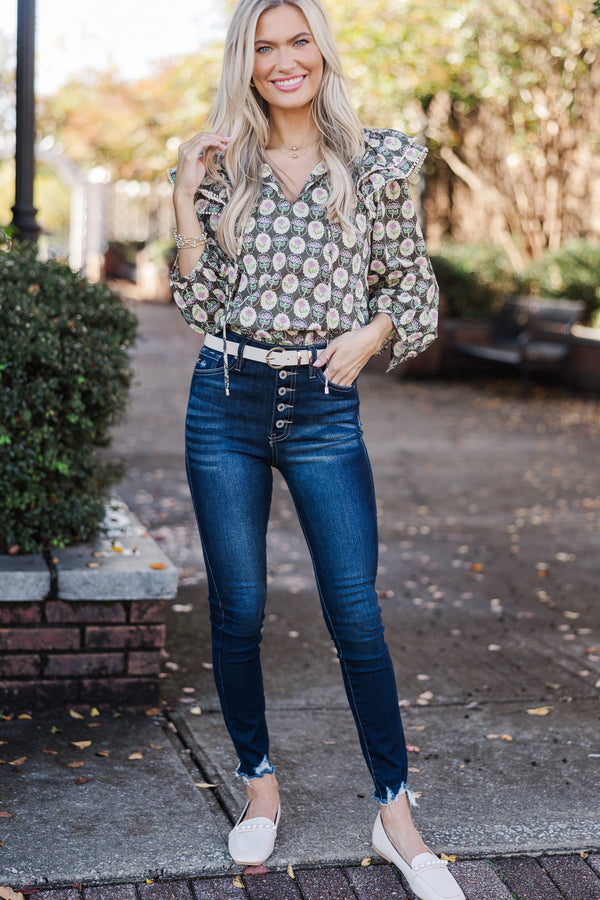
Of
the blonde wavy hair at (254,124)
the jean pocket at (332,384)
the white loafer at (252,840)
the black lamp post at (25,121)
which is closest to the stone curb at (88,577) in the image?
the white loafer at (252,840)

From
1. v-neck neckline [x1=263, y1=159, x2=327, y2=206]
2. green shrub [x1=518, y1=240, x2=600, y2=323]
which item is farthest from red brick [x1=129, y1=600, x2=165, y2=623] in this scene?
green shrub [x1=518, y1=240, x2=600, y2=323]

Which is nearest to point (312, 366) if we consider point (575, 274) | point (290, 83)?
point (290, 83)

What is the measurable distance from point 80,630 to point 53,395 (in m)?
0.74

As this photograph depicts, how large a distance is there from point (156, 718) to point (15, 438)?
987mm

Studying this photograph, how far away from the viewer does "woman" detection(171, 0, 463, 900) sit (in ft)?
8.23

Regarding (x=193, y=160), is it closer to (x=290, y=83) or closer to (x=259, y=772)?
(x=290, y=83)

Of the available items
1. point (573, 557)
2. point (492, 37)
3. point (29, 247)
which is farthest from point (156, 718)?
point (492, 37)

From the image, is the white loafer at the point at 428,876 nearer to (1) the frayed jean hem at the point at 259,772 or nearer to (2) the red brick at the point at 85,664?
(1) the frayed jean hem at the point at 259,772

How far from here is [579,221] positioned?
45.4 ft

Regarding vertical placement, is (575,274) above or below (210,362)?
below

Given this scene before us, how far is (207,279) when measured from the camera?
261 centimetres

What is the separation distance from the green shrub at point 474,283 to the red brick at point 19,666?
1059 cm

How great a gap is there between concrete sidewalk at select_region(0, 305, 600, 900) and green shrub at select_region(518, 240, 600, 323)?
6103mm

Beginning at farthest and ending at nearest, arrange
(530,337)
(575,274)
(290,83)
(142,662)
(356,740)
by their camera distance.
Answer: (575,274) → (530,337) → (142,662) → (356,740) → (290,83)
